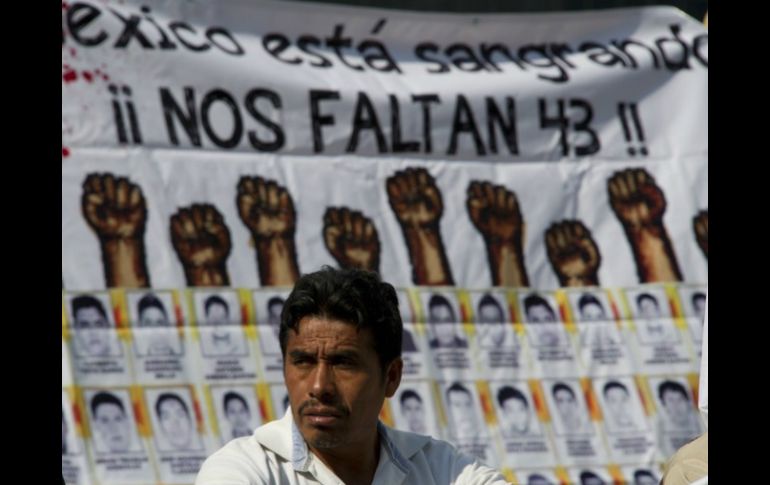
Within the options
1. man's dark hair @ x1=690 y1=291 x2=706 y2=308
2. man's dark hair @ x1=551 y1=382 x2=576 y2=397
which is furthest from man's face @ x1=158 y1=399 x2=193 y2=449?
man's dark hair @ x1=690 y1=291 x2=706 y2=308

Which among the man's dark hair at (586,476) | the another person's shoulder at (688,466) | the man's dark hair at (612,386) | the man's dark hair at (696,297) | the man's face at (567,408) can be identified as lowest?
the man's dark hair at (586,476)

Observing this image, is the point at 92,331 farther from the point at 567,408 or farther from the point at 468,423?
the point at 567,408

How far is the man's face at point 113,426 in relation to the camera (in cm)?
480

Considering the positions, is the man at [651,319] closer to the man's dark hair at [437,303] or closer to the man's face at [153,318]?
the man's dark hair at [437,303]

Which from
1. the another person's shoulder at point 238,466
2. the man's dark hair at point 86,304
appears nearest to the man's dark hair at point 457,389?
the man's dark hair at point 86,304

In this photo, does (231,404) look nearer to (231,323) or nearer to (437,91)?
(231,323)

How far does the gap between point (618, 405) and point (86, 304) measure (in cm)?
216

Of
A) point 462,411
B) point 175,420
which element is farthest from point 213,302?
point 462,411

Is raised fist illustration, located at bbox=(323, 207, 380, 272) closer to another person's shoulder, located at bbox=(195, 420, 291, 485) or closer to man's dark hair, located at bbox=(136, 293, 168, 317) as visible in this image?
man's dark hair, located at bbox=(136, 293, 168, 317)

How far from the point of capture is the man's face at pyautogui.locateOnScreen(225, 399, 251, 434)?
5016 millimetres

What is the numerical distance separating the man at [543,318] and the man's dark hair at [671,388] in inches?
18.6

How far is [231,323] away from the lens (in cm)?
512

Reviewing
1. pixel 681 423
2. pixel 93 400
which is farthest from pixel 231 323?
pixel 681 423

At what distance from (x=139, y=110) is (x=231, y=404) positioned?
1.13 meters
